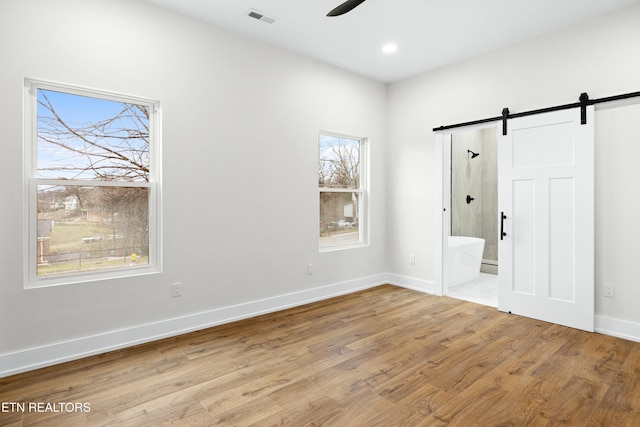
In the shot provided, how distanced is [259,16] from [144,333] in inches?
118

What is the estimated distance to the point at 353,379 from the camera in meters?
2.43

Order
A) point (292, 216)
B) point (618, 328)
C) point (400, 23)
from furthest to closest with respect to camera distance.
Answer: point (292, 216), point (400, 23), point (618, 328)

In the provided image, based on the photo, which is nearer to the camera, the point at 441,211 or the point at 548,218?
the point at 548,218

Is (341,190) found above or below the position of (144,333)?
above

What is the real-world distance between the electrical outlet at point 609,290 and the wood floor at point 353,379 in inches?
14.7

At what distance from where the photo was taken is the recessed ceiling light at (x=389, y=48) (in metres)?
3.88

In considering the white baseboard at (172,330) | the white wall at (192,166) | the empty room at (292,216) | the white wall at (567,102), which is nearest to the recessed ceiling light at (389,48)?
the empty room at (292,216)

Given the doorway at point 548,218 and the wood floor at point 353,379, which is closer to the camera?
the wood floor at point 353,379

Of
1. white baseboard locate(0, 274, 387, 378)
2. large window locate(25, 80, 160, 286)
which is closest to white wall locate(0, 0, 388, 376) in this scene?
white baseboard locate(0, 274, 387, 378)

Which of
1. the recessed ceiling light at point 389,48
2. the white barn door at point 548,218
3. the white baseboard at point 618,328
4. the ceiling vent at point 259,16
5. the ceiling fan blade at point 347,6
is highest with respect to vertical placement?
the recessed ceiling light at point 389,48

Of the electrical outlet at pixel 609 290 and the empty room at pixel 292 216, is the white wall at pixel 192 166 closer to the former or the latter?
the empty room at pixel 292 216

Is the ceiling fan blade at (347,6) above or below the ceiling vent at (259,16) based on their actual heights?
below

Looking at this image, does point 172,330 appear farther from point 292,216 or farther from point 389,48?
point 389,48

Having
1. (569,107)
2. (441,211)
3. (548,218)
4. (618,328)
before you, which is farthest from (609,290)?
(441,211)
